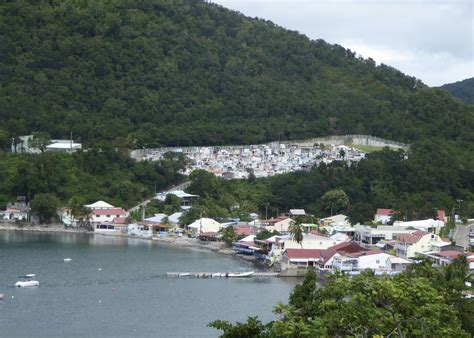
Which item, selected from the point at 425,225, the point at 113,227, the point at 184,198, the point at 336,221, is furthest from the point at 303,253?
the point at 184,198

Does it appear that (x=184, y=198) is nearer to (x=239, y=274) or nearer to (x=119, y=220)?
(x=119, y=220)

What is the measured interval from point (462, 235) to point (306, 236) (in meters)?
6.59

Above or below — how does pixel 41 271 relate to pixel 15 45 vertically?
below

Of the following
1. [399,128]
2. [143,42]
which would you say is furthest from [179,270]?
[143,42]

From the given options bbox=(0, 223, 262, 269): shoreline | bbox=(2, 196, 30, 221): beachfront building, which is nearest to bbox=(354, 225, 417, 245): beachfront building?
bbox=(0, 223, 262, 269): shoreline

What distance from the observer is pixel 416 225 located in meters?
38.6

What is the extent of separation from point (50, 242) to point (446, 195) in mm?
17381

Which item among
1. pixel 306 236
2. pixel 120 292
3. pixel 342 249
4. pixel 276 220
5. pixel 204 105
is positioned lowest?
pixel 120 292

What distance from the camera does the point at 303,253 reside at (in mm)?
33906

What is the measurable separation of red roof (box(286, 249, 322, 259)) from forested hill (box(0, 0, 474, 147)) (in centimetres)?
2005

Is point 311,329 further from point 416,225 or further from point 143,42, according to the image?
point 143,42

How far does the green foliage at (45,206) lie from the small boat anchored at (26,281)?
13533 mm

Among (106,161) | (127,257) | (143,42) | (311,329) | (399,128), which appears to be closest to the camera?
(311,329)

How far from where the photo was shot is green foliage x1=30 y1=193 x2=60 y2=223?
43531mm
